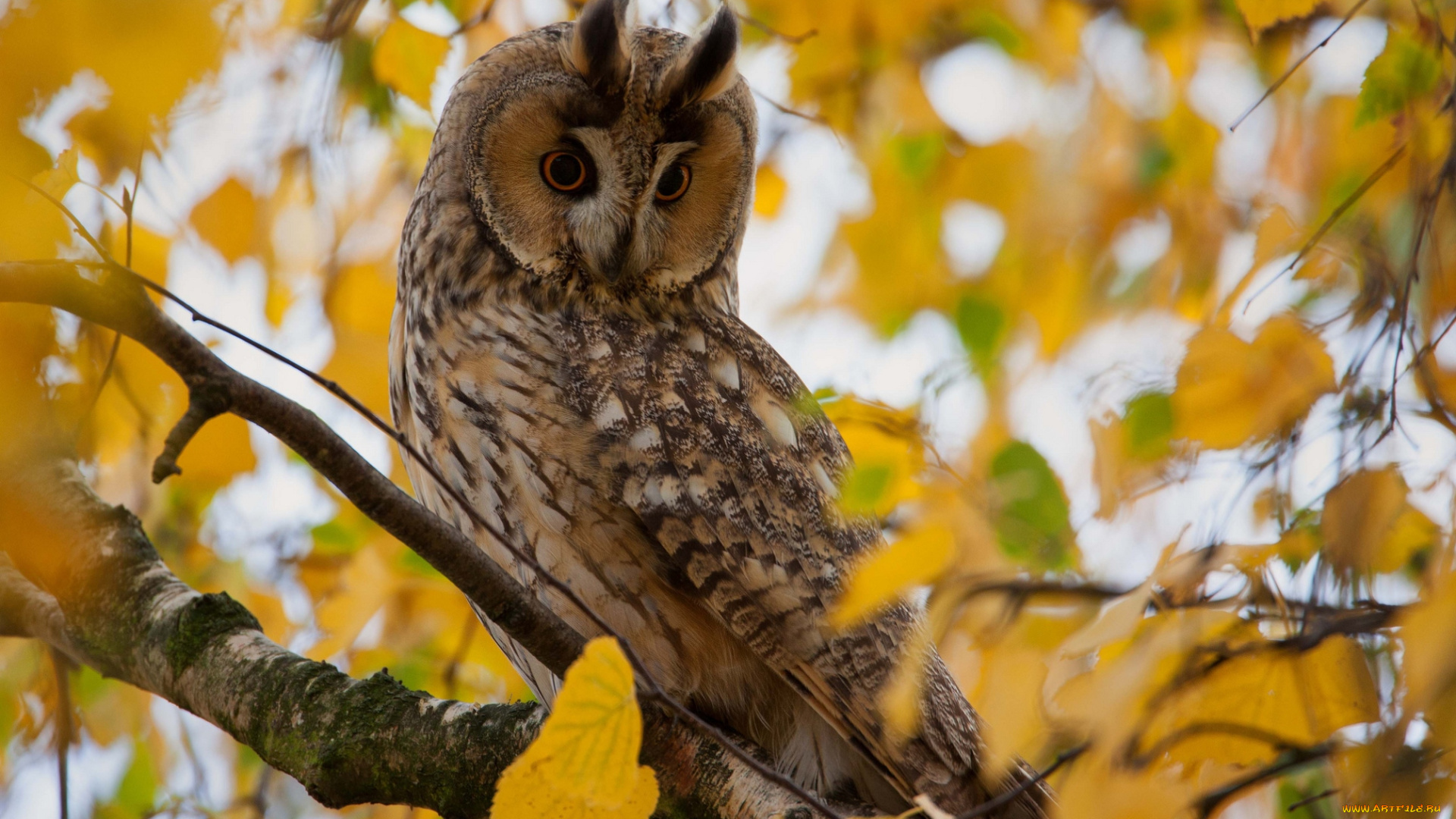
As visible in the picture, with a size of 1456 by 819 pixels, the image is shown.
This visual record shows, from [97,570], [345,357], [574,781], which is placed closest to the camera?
[574,781]

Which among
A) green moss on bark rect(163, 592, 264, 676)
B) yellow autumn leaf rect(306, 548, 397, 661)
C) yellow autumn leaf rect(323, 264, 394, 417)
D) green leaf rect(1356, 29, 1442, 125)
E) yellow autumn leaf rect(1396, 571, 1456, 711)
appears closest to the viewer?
yellow autumn leaf rect(1396, 571, 1456, 711)

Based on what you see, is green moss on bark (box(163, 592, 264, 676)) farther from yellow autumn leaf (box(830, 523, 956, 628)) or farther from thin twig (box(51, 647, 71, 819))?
yellow autumn leaf (box(830, 523, 956, 628))

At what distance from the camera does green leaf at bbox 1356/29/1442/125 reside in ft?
4.66

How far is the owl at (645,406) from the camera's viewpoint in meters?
1.69

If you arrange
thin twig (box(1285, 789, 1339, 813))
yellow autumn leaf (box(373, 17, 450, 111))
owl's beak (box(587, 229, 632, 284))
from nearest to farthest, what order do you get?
thin twig (box(1285, 789, 1339, 813))
owl's beak (box(587, 229, 632, 284))
yellow autumn leaf (box(373, 17, 450, 111))

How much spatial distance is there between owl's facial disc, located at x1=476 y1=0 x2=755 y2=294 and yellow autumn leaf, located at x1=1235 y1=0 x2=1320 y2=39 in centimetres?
92

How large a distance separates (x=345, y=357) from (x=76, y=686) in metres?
1.24

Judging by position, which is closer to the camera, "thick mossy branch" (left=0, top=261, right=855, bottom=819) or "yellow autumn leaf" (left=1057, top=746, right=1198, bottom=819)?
"yellow autumn leaf" (left=1057, top=746, right=1198, bottom=819)

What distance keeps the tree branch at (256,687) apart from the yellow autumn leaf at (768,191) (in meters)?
1.87

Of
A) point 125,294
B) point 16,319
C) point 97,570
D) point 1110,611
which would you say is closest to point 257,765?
point 97,570

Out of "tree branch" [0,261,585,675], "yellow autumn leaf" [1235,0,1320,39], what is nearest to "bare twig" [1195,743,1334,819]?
"tree branch" [0,261,585,675]

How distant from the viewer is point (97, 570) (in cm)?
188

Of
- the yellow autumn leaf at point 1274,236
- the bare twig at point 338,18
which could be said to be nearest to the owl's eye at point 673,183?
the bare twig at point 338,18

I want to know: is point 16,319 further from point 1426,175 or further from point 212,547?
point 212,547
